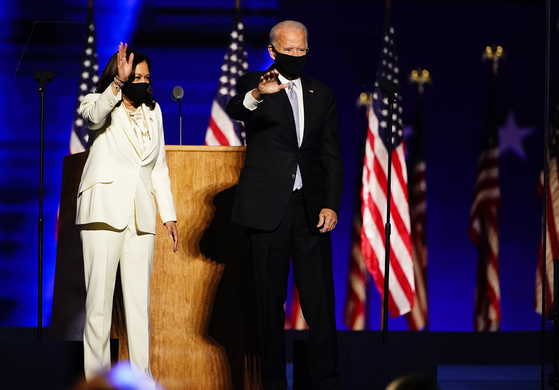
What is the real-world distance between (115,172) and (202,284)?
0.81m

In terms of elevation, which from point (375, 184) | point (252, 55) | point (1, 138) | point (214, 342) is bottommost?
point (214, 342)

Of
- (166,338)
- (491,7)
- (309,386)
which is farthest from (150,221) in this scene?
(491,7)

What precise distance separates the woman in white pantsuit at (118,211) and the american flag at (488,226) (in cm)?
333

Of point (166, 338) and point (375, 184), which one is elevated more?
point (375, 184)

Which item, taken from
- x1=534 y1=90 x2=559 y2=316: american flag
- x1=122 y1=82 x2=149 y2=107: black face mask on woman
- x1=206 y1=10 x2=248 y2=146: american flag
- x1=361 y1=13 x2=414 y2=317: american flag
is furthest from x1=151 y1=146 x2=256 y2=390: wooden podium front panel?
x1=534 y1=90 x2=559 y2=316: american flag

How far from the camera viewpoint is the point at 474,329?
5684 mm

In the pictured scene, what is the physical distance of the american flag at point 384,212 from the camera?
5.26 m

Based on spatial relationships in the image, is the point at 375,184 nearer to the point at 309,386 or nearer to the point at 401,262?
the point at 401,262

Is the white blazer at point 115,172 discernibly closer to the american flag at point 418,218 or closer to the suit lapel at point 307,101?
the suit lapel at point 307,101

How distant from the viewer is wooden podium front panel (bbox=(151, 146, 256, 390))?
10.8 feet

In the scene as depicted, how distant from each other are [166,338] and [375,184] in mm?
2487

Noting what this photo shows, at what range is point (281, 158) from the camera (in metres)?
2.91

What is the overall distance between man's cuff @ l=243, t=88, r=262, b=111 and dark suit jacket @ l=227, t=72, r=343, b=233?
3 cm

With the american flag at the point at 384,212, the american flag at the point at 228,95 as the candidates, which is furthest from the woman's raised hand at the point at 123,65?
the american flag at the point at 384,212
